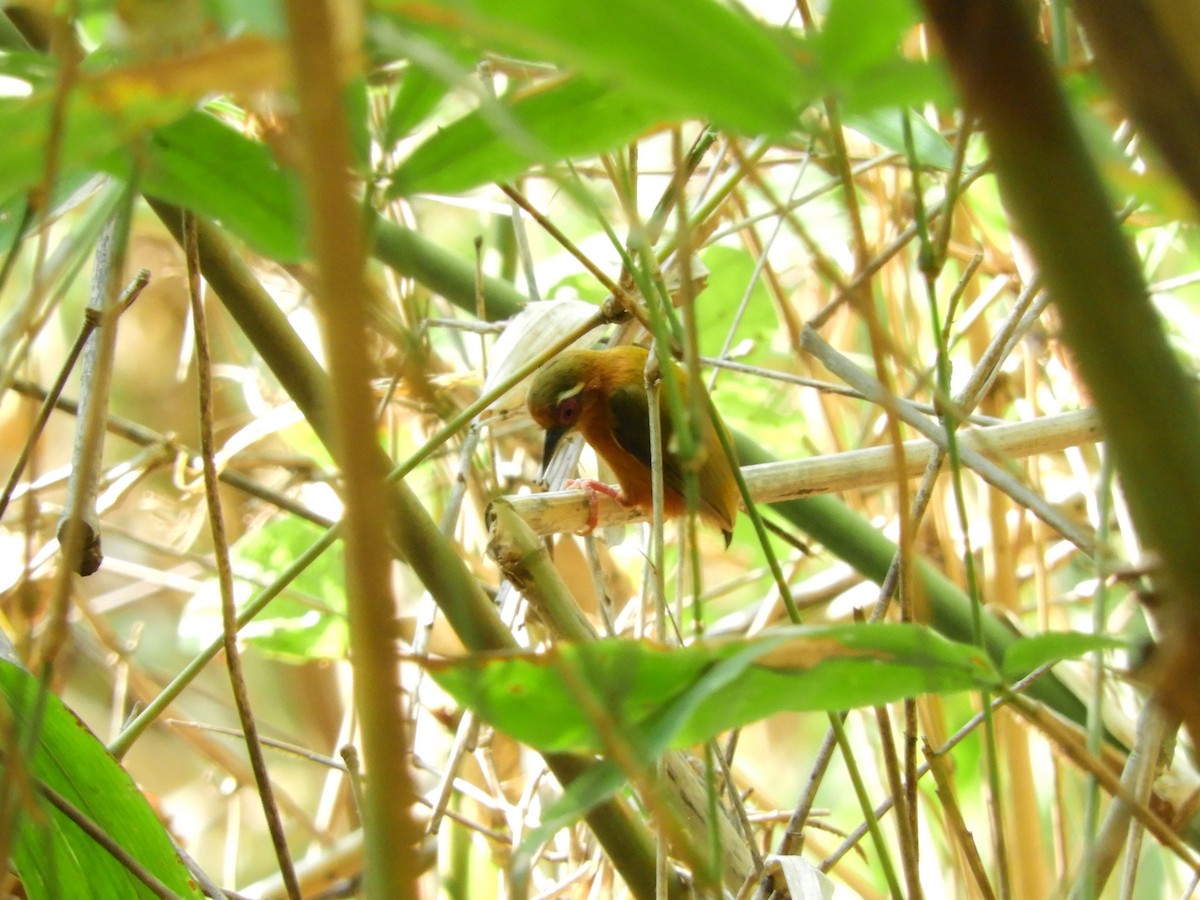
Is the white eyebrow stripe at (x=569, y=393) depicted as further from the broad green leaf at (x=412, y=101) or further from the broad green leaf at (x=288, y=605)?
the broad green leaf at (x=412, y=101)

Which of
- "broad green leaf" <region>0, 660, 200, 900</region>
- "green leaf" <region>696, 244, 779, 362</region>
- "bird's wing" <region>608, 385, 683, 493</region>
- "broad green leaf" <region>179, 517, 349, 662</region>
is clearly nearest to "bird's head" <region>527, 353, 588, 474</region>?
"bird's wing" <region>608, 385, 683, 493</region>

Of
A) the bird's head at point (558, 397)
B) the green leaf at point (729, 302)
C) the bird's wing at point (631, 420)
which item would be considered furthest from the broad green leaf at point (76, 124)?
the bird's wing at point (631, 420)

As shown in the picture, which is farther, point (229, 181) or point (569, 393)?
point (569, 393)

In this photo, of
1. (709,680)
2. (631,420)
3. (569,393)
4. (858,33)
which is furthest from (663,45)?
(631,420)

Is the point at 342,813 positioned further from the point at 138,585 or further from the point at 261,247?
the point at 261,247

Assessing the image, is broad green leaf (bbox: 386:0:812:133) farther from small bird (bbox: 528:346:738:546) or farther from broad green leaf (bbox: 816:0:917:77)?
small bird (bbox: 528:346:738:546)

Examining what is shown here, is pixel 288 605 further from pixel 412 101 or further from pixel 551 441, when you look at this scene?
pixel 412 101
